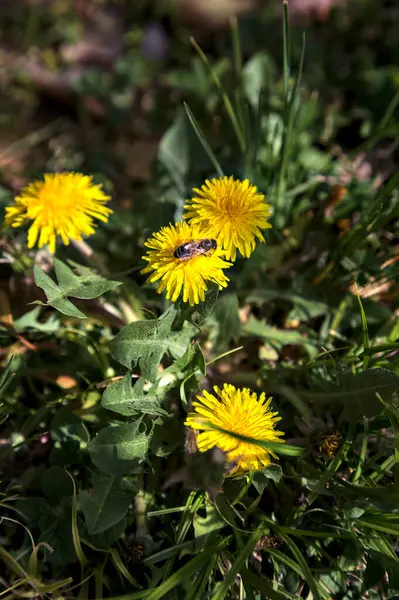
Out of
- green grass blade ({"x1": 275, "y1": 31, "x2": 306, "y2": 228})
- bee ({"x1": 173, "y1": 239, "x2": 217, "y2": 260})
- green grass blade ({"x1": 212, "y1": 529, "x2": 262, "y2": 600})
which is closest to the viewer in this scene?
green grass blade ({"x1": 212, "y1": 529, "x2": 262, "y2": 600})

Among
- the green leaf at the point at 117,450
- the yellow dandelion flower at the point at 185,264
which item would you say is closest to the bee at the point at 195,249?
the yellow dandelion flower at the point at 185,264

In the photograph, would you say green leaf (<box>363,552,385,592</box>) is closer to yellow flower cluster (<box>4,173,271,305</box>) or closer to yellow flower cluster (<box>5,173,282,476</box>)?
yellow flower cluster (<box>5,173,282,476</box>)

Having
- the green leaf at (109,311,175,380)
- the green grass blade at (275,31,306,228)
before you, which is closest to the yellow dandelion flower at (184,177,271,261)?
the green leaf at (109,311,175,380)

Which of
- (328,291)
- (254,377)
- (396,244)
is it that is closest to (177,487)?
(254,377)

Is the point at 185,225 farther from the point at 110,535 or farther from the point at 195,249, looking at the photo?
the point at 110,535

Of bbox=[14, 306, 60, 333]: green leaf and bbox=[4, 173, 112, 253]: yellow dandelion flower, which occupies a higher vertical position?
bbox=[4, 173, 112, 253]: yellow dandelion flower

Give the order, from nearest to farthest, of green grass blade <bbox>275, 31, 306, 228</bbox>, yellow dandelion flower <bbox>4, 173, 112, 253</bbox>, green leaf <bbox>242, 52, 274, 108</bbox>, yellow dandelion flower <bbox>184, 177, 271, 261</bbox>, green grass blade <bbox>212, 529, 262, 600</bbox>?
1. green grass blade <bbox>212, 529, 262, 600</bbox>
2. yellow dandelion flower <bbox>184, 177, 271, 261</bbox>
3. yellow dandelion flower <bbox>4, 173, 112, 253</bbox>
4. green grass blade <bbox>275, 31, 306, 228</bbox>
5. green leaf <bbox>242, 52, 274, 108</bbox>
